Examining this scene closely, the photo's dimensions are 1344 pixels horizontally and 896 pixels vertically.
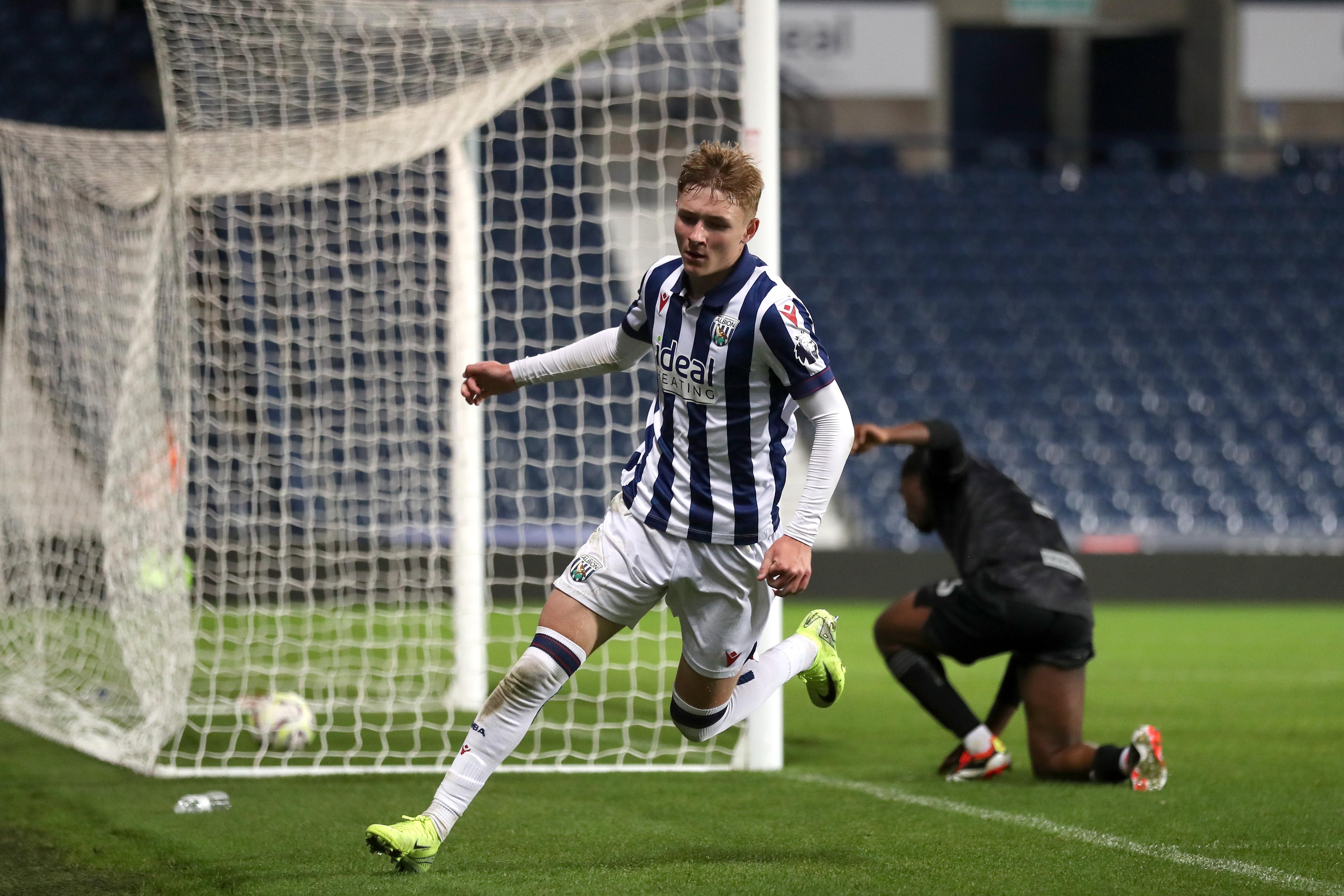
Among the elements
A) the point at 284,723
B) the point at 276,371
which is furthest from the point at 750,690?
the point at 276,371

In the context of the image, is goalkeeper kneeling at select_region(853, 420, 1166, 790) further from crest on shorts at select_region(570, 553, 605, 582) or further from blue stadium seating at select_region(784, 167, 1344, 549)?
blue stadium seating at select_region(784, 167, 1344, 549)

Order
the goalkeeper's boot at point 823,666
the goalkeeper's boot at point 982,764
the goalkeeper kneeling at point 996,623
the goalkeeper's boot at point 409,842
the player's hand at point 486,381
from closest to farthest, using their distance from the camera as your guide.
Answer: the goalkeeper's boot at point 409,842, the player's hand at point 486,381, the goalkeeper's boot at point 823,666, the goalkeeper kneeling at point 996,623, the goalkeeper's boot at point 982,764

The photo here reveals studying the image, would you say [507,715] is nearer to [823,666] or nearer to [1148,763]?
[823,666]

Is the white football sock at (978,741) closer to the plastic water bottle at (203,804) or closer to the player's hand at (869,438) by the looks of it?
the player's hand at (869,438)

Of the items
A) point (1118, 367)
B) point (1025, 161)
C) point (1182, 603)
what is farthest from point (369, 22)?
point (1025, 161)

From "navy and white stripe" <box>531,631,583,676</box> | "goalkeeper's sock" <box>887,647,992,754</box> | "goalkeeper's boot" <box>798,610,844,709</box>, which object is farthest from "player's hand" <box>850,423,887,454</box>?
"navy and white stripe" <box>531,631,583,676</box>

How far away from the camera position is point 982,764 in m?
5.12

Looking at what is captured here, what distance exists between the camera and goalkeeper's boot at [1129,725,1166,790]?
4.75 meters

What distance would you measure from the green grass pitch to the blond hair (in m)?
1.68

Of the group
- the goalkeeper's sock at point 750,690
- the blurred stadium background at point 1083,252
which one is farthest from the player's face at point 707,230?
the blurred stadium background at point 1083,252

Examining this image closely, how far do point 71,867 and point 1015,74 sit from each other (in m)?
17.8

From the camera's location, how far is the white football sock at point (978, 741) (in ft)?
16.8

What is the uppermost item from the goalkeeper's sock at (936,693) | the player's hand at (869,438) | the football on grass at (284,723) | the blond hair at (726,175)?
the blond hair at (726,175)

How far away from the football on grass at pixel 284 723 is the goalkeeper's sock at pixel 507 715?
87.5 inches
